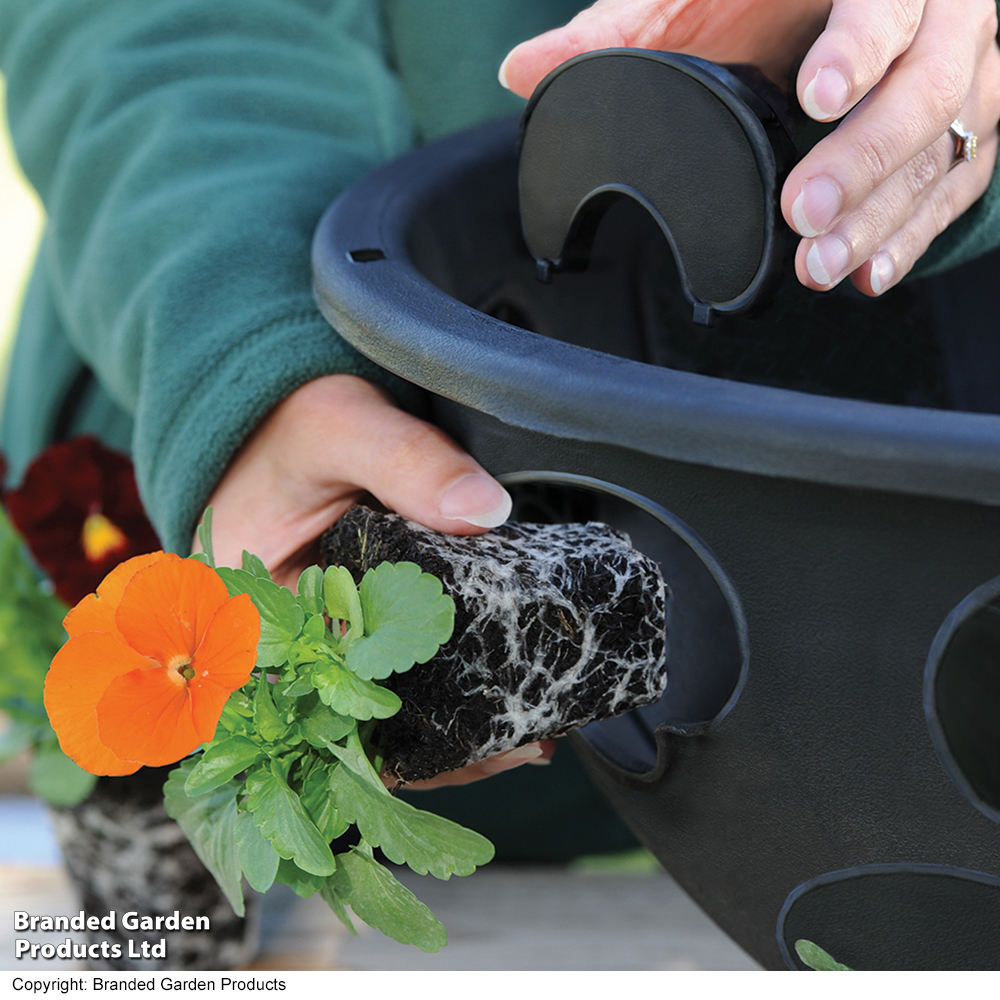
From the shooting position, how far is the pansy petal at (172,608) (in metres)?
0.24

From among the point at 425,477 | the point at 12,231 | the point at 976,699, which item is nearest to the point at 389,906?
the point at 425,477

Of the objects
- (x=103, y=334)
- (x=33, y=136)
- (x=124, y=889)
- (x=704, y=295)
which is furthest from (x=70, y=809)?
(x=704, y=295)

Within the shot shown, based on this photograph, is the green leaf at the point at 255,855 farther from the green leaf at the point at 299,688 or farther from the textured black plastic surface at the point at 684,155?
the textured black plastic surface at the point at 684,155

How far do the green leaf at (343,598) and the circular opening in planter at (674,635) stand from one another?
0.07m

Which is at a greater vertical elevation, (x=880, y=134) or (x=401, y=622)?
(x=880, y=134)

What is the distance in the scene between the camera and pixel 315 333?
0.38m

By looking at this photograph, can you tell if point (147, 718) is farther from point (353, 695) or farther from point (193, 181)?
point (193, 181)

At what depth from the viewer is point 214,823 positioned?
293 mm

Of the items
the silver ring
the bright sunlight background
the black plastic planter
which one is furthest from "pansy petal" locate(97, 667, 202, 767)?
the bright sunlight background

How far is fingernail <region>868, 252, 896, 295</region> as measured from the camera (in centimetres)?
36

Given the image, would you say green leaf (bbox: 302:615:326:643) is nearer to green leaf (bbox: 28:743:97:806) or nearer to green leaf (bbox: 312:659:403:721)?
green leaf (bbox: 312:659:403:721)

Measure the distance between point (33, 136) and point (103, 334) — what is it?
15cm

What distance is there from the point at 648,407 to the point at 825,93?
0.49 feet

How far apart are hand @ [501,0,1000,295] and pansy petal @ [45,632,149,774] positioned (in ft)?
0.78
